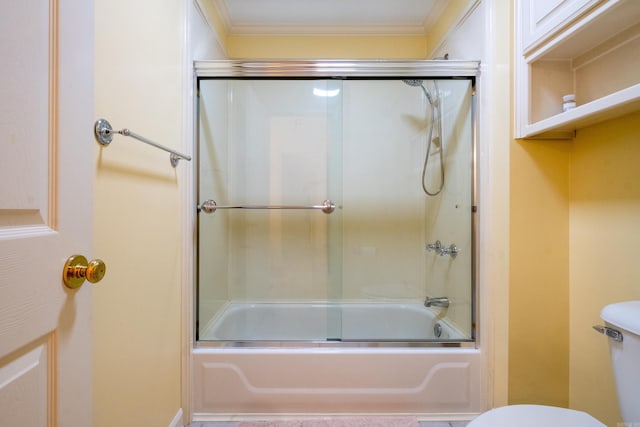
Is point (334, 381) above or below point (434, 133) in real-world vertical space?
below

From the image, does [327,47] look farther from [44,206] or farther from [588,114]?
[44,206]

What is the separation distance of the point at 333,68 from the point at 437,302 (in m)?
1.53

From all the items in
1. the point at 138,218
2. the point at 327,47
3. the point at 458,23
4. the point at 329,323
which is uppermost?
the point at 327,47

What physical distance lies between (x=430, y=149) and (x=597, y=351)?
130 cm

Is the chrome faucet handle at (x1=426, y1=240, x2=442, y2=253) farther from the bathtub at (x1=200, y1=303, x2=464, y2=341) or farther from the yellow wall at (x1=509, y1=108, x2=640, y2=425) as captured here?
the yellow wall at (x1=509, y1=108, x2=640, y2=425)

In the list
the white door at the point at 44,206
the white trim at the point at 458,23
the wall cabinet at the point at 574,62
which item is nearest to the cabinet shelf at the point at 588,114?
the wall cabinet at the point at 574,62

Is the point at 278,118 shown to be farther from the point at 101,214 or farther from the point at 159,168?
the point at 101,214

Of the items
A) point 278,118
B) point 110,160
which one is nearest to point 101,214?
point 110,160

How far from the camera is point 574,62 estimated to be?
1.29 m

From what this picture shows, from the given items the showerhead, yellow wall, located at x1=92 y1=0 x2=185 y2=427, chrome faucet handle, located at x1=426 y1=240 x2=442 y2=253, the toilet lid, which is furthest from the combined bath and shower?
yellow wall, located at x1=92 y1=0 x2=185 y2=427

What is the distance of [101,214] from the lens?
82cm

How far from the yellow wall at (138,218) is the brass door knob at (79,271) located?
284 millimetres

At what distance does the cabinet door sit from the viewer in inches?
40.6

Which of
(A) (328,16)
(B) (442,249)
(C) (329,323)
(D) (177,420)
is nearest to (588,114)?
(B) (442,249)
